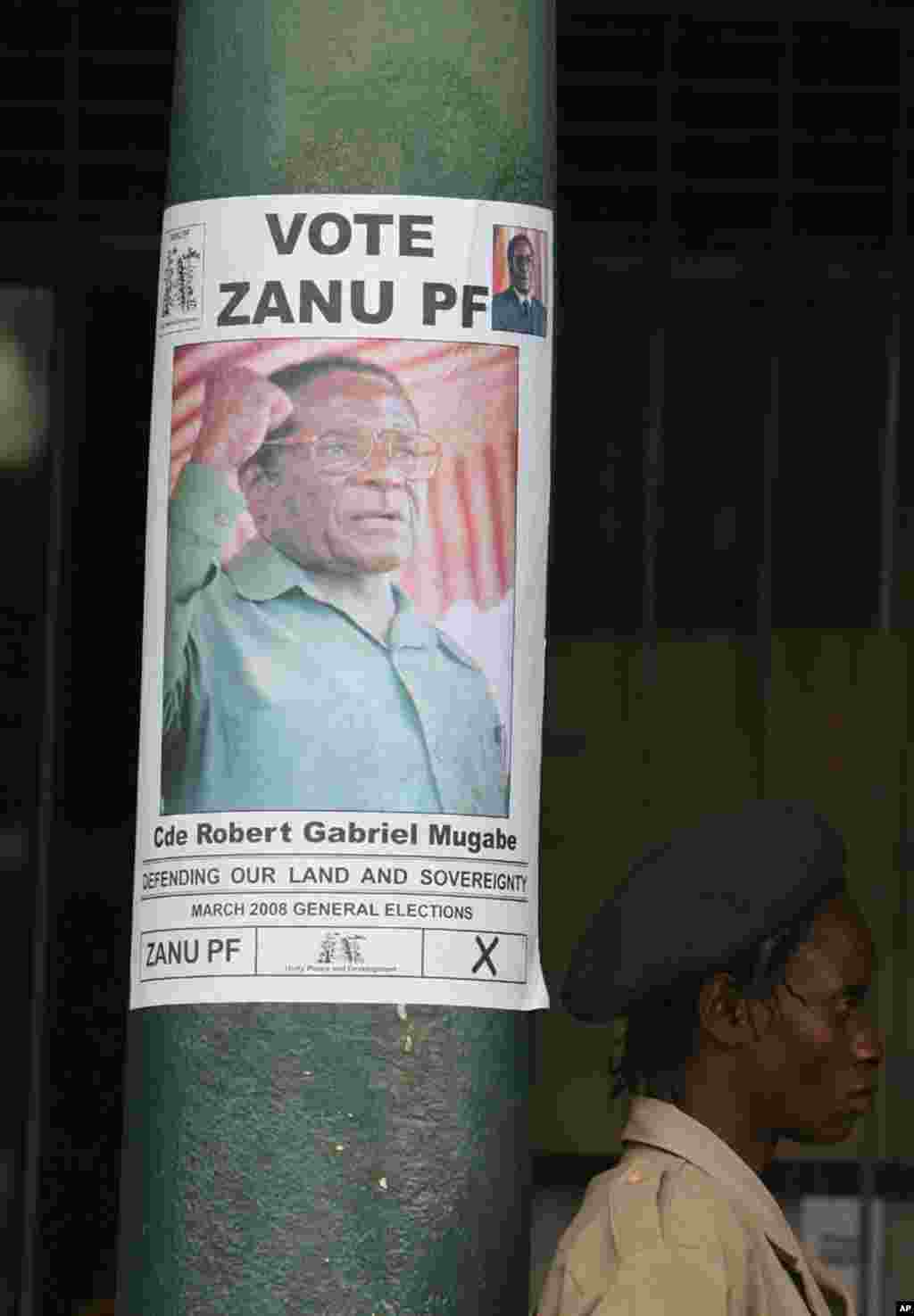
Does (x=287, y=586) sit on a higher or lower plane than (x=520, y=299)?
lower

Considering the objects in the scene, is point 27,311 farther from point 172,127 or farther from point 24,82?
point 172,127

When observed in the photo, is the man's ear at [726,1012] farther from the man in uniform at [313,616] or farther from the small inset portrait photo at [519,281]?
the small inset portrait photo at [519,281]

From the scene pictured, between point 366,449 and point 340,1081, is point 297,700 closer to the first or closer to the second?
point 366,449

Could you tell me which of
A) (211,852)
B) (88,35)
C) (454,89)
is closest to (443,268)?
(454,89)

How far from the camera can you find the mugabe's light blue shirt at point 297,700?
2811 millimetres

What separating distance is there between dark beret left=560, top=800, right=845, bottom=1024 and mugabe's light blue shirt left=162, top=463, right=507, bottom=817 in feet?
1.66

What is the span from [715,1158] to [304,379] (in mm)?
1025

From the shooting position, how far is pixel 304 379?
2.90m

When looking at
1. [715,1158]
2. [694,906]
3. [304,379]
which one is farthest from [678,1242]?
[304,379]

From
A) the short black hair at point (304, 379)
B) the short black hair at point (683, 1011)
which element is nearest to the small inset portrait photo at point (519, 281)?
the short black hair at point (304, 379)

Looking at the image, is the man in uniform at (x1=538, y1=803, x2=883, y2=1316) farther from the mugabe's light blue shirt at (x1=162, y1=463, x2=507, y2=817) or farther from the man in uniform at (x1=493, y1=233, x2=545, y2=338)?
the man in uniform at (x1=493, y1=233, x2=545, y2=338)

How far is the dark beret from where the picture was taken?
3.33 meters

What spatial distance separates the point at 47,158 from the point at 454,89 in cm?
745

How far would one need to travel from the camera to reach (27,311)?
10430mm
